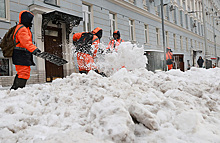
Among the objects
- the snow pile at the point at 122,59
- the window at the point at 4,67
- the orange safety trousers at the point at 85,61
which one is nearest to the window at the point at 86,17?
the window at the point at 4,67

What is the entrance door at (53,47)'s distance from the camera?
9.07 meters

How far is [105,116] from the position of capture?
1.81 metres

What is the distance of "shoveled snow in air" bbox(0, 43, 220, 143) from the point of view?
1.66m

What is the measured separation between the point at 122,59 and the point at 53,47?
475 centimetres

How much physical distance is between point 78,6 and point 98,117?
9613 millimetres

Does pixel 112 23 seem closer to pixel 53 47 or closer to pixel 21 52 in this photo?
pixel 53 47

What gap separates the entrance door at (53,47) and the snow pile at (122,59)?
3789 mm

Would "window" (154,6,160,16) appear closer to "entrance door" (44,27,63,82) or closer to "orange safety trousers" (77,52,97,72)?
"entrance door" (44,27,63,82)

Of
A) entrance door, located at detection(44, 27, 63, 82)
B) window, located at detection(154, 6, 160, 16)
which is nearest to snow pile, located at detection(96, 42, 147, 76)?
entrance door, located at detection(44, 27, 63, 82)

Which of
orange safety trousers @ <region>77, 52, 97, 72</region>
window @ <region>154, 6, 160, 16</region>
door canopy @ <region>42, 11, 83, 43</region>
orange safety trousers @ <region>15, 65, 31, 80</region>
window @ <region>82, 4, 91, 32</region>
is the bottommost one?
orange safety trousers @ <region>15, 65, 31, 80</region>

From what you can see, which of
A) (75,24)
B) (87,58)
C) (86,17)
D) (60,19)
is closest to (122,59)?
(87,58)

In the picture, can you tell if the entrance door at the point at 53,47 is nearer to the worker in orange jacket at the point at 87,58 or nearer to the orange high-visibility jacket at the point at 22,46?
the worker in orange jacket at the point at 87,58

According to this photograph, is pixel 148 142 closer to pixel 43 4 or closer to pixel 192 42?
pixel 43 4

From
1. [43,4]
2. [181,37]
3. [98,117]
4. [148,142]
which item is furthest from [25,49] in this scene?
[181,37]
